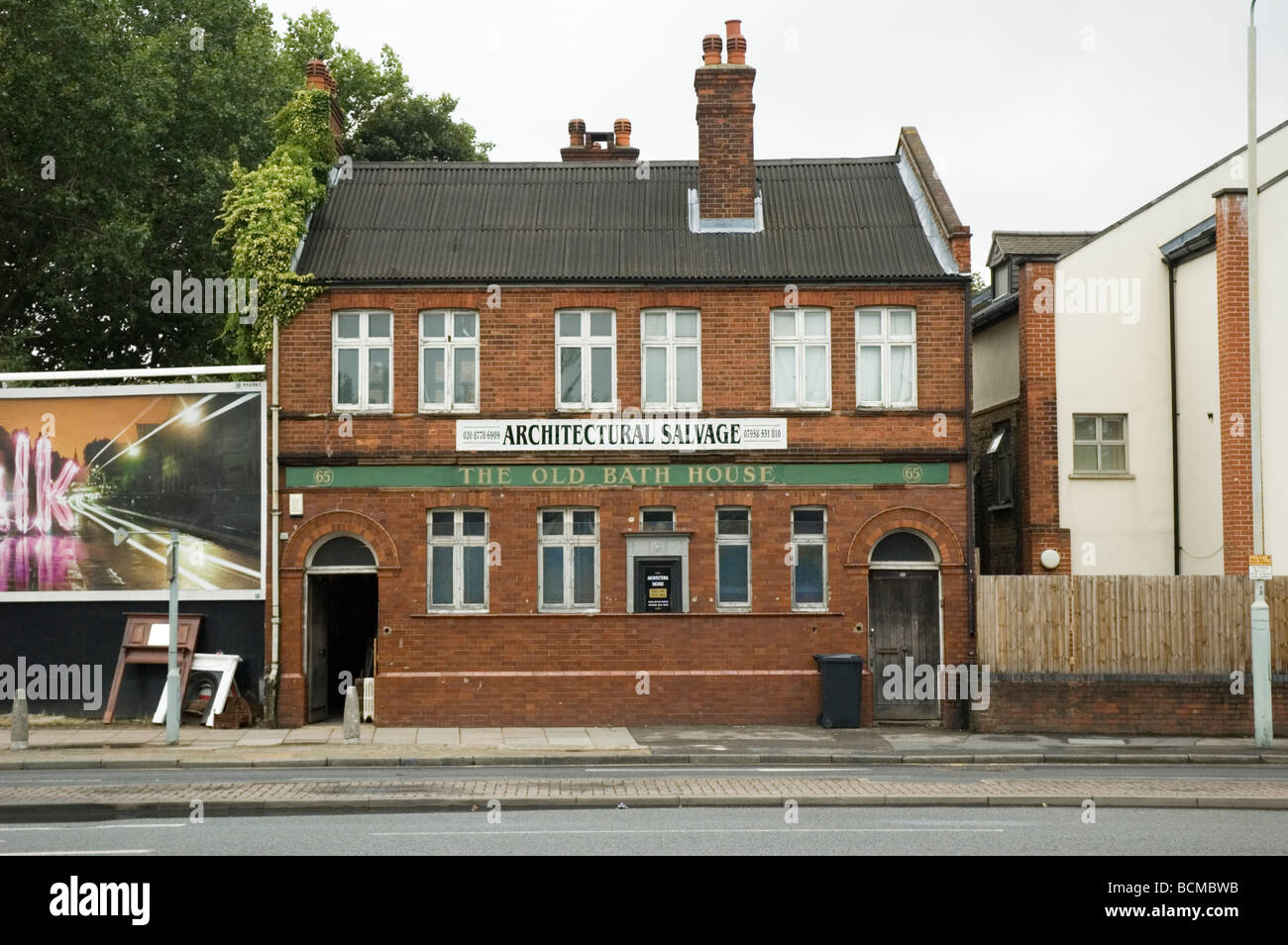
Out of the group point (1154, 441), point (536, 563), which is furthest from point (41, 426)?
point (1154, 441)

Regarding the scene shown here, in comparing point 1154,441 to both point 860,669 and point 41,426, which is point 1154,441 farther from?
point 41,426

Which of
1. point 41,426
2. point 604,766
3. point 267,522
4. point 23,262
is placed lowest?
point 604,766

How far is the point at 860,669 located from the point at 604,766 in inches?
226

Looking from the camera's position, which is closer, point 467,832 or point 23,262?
point 467,832

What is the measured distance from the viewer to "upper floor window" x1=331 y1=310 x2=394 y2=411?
25.1 meters

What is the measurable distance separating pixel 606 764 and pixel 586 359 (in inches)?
297

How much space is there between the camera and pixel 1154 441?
90.6 feet

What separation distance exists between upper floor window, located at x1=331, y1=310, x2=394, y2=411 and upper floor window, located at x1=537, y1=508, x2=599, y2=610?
3.43 meters

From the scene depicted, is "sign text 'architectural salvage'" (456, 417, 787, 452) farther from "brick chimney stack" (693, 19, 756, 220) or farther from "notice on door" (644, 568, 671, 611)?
"brick chimney stack" (693, 19, 756, 220)

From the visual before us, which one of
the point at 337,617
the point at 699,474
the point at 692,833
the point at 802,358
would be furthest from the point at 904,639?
the point at 692,833

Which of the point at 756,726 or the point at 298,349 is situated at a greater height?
the point at 298,349

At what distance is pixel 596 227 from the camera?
87.0ft

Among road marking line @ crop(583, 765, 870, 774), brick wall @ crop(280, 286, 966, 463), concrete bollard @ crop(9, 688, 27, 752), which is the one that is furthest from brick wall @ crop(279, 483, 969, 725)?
road marking line @ crop(583, 765, 870, 774)

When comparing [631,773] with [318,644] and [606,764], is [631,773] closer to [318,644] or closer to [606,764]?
[606,764]
